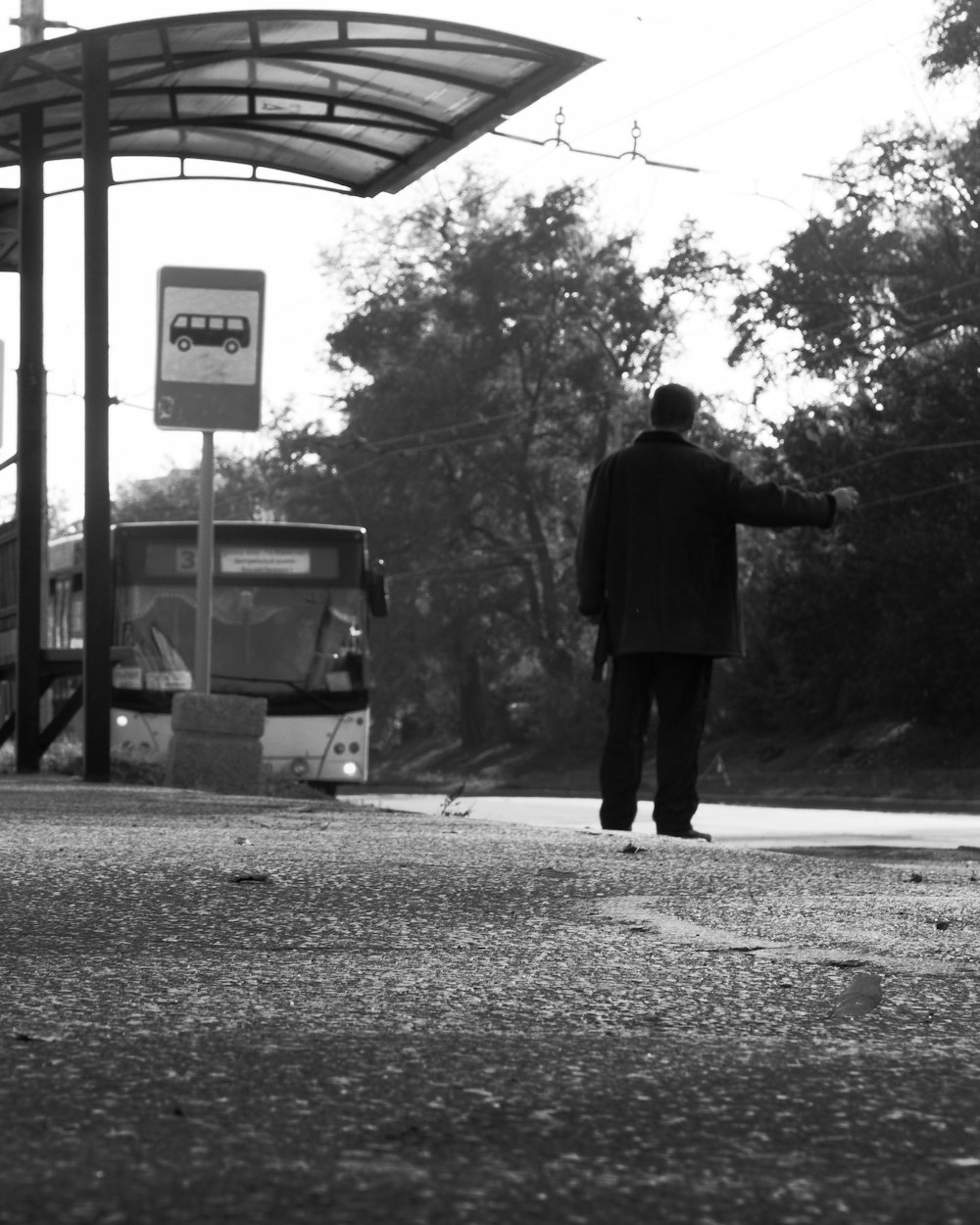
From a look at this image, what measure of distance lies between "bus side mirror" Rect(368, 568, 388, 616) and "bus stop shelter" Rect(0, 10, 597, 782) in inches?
289

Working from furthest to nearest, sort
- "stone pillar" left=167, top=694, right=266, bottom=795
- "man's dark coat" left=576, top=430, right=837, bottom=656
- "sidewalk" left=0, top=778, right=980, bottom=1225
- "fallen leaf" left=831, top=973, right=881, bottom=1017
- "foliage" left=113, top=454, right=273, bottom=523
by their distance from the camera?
"foliage" left=113, top=454, right=273, bottom=523 → "stone pillar" left=167, top=694, right=266, bottom=795 → "man's dark coat" left=576, top=430, right=837, bottom=656 → "fallen leaf" left=831, top=973, right=881, bottom=1017 → "sidewalk" left=0, top=778, right=980, bottom=1225

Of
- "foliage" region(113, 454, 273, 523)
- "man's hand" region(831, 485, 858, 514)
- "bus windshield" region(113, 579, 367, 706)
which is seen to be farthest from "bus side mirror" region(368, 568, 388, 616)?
"foliage" region(113, 454, 273, 523)

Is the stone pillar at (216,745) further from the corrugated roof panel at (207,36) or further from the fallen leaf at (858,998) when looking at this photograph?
the fallen leaf at (858,998)

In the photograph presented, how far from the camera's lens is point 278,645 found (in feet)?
78.5

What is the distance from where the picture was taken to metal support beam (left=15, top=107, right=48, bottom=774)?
1521 centimetres

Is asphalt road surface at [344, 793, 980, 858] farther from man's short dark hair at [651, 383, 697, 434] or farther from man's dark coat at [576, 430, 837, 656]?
man's short dark hair at [651, 383, 697, 434]

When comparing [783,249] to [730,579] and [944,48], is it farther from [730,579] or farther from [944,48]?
[730,579]

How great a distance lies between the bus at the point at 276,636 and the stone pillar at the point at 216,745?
9058mm

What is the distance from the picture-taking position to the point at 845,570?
4116 centimetres

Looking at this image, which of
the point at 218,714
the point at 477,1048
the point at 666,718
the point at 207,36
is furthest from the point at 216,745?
the point at 477,1048

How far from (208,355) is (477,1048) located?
11.2 m

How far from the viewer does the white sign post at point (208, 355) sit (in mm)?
14062

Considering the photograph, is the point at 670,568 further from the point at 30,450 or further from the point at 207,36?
the point at 30,450

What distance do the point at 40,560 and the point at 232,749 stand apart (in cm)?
228
